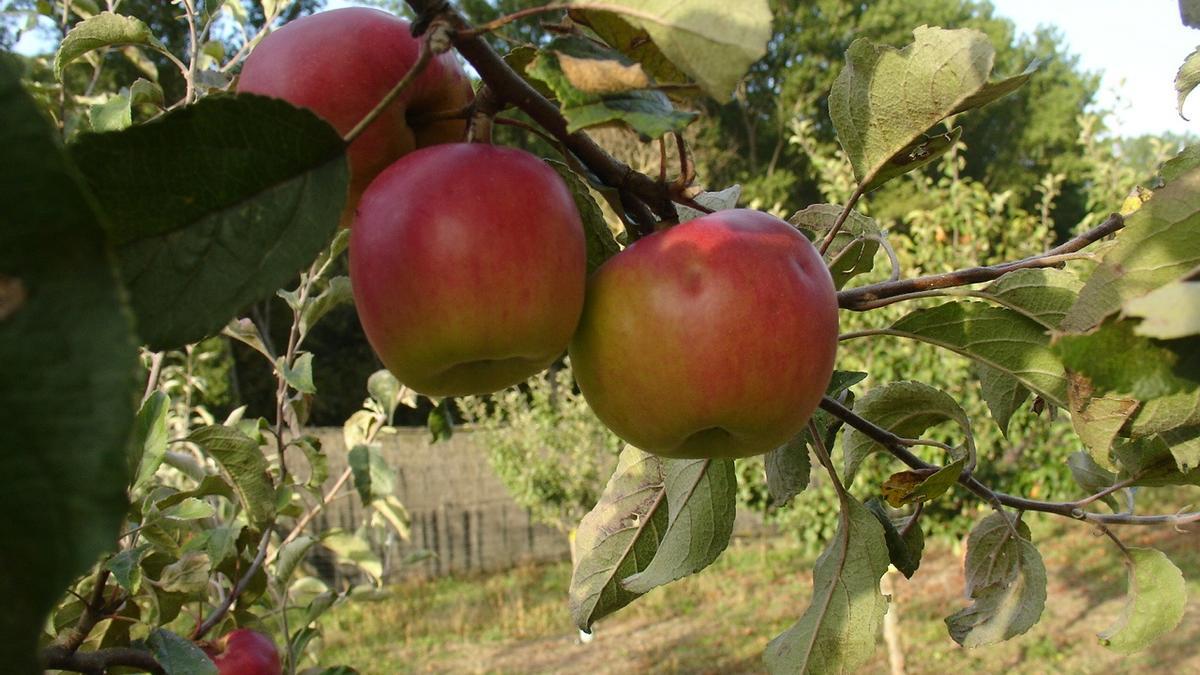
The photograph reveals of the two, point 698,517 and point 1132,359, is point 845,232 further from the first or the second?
point 1132,359

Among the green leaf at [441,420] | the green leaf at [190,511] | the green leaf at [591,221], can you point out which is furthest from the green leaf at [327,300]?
the green leaf at [591,221]

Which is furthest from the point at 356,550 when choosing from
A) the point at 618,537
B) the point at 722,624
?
the point at 722,624

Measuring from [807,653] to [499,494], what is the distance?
23.9ft

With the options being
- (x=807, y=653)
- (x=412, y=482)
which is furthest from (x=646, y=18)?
(x=412, y=482)

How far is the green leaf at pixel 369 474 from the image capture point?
1.46 m

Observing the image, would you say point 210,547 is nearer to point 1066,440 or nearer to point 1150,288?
point 1150,288

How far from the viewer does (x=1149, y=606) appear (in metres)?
0.84

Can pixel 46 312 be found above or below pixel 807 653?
above

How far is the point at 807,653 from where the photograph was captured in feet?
2.13

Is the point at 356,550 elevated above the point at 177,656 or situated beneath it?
situated beneath

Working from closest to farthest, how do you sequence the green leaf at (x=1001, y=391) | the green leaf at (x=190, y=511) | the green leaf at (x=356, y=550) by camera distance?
the green leaf at (x=1001, y=391) < the green leaf at (x=190, y=511) < the green leaf at (x=356, y=550)

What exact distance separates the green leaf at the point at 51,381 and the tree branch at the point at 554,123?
0.22 meters

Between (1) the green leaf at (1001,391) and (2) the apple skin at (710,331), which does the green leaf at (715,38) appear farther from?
(1) the green leaf at (1001,391)

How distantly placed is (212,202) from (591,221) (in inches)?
10.0
